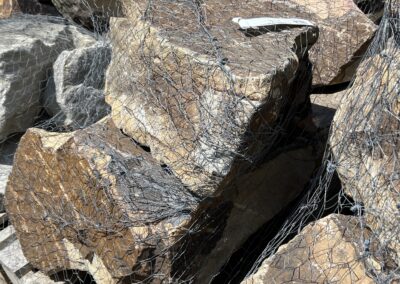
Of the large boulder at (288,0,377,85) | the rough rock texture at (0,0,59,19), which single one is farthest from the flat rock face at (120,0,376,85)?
the rough rock texture at (0,0,59,19)

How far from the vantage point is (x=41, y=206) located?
2396 mm

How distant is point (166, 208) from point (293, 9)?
877 mm

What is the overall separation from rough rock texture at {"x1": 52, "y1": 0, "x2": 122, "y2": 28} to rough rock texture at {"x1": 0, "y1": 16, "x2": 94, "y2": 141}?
0.15 m

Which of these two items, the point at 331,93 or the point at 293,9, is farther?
the point at 331,93

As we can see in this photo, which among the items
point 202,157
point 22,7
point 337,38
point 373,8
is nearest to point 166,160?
point 202,157

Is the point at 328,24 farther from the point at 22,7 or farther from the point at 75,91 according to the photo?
the point at 22,7

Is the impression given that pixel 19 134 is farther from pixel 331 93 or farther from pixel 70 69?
pixel 331 93

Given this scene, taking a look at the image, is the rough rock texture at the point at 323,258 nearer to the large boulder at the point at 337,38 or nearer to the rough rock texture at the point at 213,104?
the rough rock texture at the point at 213,104

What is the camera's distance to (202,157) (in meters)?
2.09

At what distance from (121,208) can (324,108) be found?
1.09m

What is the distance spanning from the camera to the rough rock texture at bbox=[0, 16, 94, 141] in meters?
2.70

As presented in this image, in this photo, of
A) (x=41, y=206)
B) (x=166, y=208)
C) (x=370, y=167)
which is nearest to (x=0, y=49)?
(x=41, y=206)

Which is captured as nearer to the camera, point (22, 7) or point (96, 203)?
point (96, 203)

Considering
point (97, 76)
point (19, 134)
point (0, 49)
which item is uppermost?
point (0, 49)
